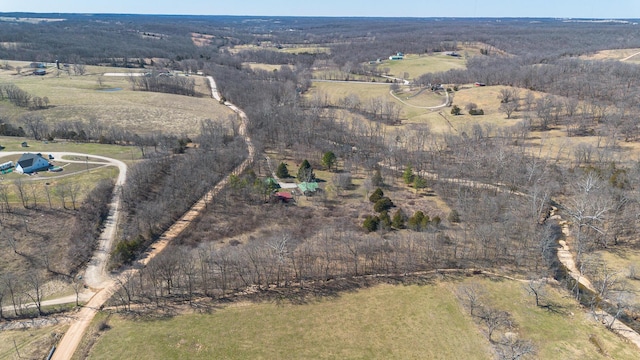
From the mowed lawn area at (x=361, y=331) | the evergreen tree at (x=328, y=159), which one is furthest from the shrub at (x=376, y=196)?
the mowed lawn area at (x=361, y=331)

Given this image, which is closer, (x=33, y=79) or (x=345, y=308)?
(x=345, y=308)

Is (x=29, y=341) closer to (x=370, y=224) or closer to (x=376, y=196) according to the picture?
(x=370, y=224)

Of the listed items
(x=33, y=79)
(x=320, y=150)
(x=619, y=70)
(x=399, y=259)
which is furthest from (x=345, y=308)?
(x=33, y=79)

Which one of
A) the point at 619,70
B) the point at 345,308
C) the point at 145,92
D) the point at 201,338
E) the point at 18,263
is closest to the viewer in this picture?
the point at 201,338

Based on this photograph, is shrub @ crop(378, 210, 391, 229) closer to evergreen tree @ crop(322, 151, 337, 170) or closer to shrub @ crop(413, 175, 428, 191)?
shrub @ crop(413, 175, 428, 191)

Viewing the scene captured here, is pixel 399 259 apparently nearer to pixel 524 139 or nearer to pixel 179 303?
pixel 179 303

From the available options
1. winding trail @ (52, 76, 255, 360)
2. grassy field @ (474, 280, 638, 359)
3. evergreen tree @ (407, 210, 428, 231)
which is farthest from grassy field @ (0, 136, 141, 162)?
grassy field @ (474, 280, 638, 359)

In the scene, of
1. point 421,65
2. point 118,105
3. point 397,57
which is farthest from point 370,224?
point 397,57
